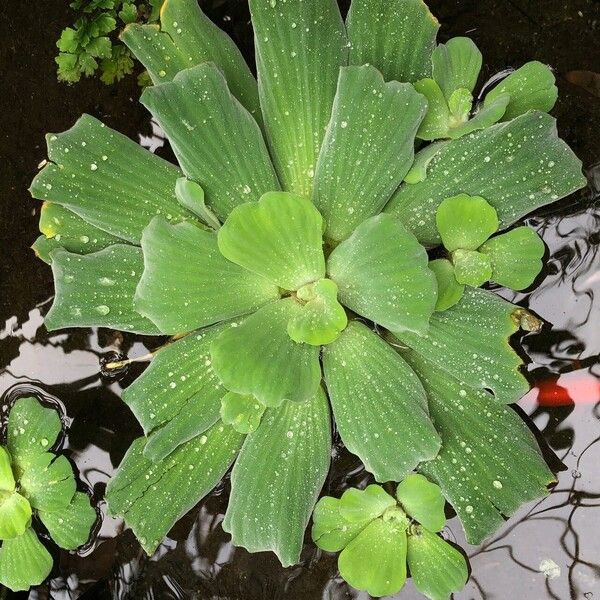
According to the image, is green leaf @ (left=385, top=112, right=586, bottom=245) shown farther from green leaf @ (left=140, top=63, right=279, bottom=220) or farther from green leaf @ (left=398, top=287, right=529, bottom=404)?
green leaf @ (left=140, top=63, right=279, bottom=220)

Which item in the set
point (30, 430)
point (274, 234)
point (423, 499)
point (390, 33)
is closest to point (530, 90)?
point (390, 33)

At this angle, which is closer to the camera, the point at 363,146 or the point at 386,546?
the point at 363,146

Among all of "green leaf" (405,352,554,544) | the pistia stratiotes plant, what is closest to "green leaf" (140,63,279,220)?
"green leaf" (405,352,554,544)

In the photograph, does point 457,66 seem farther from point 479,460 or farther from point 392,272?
point 479,460

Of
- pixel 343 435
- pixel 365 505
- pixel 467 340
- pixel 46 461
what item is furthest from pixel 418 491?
pixel 46 461

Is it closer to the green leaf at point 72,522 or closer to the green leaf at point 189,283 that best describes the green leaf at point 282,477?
the green leaf at point 189,283

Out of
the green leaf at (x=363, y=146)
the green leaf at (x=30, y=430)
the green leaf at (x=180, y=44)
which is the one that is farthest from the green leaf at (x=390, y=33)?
the green leaf at (x=30, y=430)
